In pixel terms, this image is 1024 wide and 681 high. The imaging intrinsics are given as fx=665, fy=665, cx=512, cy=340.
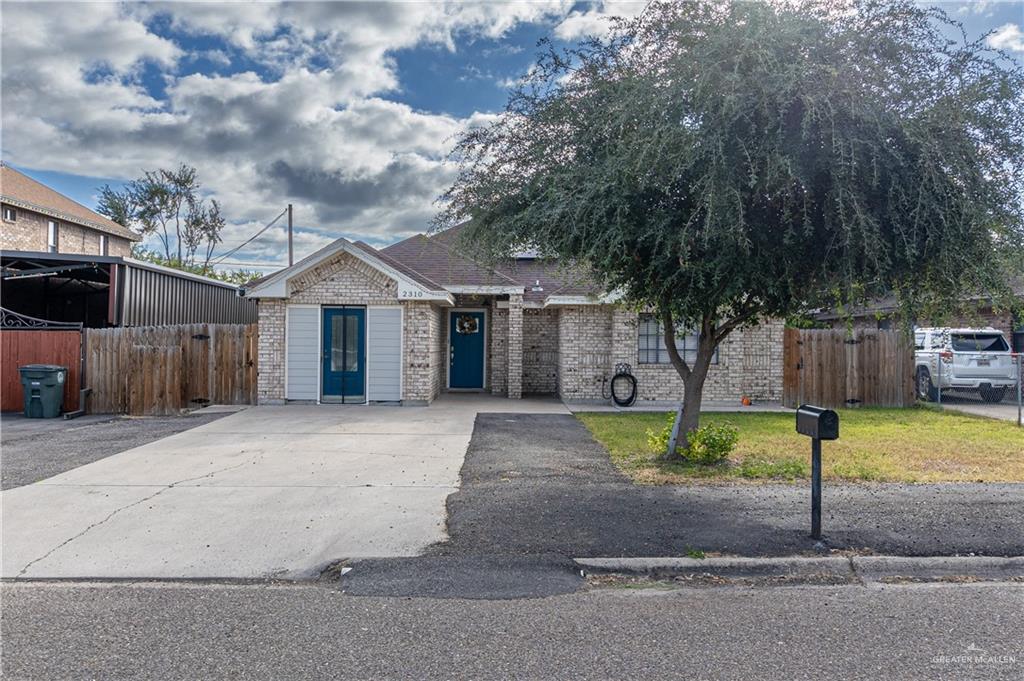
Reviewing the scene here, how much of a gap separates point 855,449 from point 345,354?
10999 mm

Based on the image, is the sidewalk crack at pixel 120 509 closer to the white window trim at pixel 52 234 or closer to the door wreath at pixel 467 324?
the door wreath at pixel 467 324

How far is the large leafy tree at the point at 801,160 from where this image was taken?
6.26 m

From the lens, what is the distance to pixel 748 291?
304 inches

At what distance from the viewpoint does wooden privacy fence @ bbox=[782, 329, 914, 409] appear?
1661cm

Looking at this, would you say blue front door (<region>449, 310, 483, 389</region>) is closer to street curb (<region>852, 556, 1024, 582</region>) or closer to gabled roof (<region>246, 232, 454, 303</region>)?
gabled roof (<region>246, 232, 454, 303</region>)

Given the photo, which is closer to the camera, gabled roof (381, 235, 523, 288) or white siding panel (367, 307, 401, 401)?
white siding panel (367, 307, 401, 401)

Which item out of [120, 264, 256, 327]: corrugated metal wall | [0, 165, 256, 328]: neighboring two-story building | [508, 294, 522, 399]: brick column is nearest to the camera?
[0, 165, 256, 328]: neighboring two-story building

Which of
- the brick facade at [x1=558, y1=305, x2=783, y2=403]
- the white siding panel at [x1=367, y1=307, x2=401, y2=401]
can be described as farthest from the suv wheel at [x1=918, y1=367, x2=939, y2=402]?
the white siding panel at [x1=367, y1=307, x2=401, y2=401]

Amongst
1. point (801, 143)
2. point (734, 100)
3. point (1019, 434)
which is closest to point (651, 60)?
point (734, 100)

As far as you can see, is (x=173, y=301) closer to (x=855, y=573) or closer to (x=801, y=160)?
(x=801, y=160)

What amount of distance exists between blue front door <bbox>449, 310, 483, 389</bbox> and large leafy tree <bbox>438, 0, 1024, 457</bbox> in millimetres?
12460

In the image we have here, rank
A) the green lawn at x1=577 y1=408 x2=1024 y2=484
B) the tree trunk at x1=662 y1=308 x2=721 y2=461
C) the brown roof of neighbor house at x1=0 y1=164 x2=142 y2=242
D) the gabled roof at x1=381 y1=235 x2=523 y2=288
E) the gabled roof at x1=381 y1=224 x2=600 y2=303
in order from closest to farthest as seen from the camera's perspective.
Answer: the green lawn at x1=577 y1=408 x2=1024 y2=484 < the tree trunk at x1=662 y1=308 x2=721 y2=461 < the gabled roof at x1=381 y1=224 x2=600 y2=303 < the gabled roof at x1=381 y1=235 x2=523 y2=288 < the brown roof of neighbor house at x1=0 y1=164 x2=142 y2=242

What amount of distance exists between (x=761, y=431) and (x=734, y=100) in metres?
7.29

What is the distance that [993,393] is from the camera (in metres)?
17.2
